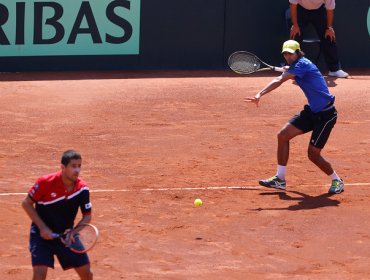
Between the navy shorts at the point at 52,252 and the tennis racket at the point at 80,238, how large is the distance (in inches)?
7.9

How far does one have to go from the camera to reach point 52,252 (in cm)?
863

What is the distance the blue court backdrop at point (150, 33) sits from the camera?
65.6ft

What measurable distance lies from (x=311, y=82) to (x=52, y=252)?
5.32 metres

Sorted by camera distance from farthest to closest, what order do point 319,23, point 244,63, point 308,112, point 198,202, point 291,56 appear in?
point 319,23 → point 244,63 → point 308,112 → point 291,56 → point 198,202

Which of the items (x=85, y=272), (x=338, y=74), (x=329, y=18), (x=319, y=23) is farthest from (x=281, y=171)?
(x=338, y=74)

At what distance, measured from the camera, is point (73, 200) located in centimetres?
866

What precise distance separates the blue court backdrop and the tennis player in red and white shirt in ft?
38.5

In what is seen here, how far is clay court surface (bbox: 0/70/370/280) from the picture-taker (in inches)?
421

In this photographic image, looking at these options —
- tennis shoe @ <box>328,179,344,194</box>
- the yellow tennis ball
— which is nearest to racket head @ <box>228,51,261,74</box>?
tennis shoe @ <box>328,179,344,194</box>

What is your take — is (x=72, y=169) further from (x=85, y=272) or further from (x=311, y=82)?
(x=311, y=82)

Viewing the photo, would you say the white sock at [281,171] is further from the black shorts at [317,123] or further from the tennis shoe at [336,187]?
the tennis shoe at [336,187]

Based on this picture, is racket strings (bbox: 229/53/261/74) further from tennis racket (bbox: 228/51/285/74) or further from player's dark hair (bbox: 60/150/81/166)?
player's dark hair (bbox: 60/150/81/166)

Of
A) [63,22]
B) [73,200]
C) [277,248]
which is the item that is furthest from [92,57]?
[73,200]

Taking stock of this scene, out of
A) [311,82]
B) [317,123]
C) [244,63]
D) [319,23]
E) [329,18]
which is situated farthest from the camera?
[319,23]
